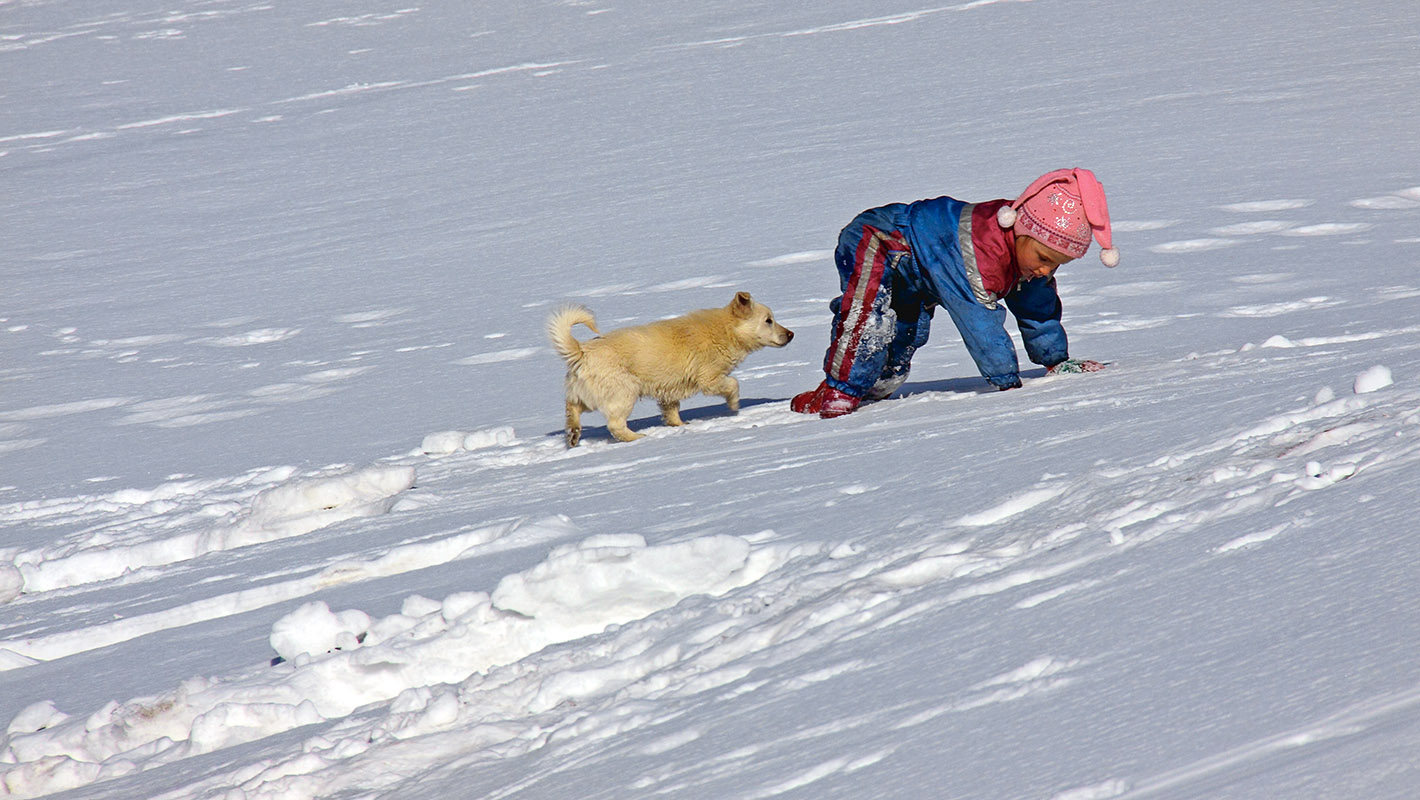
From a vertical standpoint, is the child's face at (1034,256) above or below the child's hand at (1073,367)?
above

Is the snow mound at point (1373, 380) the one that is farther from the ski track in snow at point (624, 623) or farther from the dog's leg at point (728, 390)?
the dog's leg at point (728, 390)

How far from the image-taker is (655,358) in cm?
481

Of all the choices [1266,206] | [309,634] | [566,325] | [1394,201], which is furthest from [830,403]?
[1394,201]

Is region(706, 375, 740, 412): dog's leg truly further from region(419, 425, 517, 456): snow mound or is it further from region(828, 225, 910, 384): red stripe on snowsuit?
region(419, 425, 517, 456): snow mound

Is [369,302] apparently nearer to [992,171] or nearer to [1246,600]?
[992,171]

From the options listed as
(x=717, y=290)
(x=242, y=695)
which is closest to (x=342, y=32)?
(x=717, y=290)

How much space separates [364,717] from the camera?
7.93ft

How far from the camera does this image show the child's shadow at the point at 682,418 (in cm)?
520

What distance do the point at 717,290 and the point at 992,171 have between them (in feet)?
9.80

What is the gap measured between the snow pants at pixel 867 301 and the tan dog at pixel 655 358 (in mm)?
456

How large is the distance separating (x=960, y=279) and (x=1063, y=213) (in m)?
0.41

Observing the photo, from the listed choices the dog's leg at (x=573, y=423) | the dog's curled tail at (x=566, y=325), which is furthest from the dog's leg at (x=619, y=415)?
the dog's curled tail at (x=566, y=325)

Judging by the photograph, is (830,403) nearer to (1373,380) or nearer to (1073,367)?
(1073,367)

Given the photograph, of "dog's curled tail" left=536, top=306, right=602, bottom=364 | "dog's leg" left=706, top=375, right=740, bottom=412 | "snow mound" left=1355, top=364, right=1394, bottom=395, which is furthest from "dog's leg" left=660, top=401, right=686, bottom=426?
"snow mound" left=1355, top=364, right=1394, bottom=395
